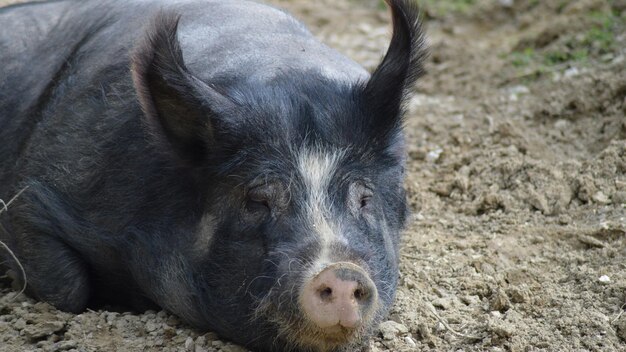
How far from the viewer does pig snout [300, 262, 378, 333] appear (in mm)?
4117

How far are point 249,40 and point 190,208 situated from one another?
1.06m

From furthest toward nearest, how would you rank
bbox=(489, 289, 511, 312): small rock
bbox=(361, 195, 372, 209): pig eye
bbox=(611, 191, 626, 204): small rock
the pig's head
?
bbox=(611, 191, 626, 204): small rock, bbox=(489, 289, 511, 312): small rock, bbox=(361, 195, 372, 209): pig eye, the pig's head

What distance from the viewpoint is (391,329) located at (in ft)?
16.4

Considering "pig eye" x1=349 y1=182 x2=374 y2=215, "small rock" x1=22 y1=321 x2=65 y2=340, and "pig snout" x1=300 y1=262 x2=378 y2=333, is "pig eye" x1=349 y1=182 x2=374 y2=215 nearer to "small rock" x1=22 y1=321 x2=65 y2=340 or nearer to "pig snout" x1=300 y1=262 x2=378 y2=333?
"pig snout" x1=300 y1=262 x2=378 y2=333

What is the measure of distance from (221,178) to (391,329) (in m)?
1.06

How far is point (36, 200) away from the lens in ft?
18.0

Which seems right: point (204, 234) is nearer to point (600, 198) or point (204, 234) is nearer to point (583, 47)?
point (600, 198)

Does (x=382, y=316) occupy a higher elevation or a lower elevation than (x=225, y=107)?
lower

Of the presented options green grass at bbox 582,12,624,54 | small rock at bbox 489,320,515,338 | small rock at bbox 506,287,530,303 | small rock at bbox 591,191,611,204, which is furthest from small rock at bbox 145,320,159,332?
green grass at bbox 582,12,624,54

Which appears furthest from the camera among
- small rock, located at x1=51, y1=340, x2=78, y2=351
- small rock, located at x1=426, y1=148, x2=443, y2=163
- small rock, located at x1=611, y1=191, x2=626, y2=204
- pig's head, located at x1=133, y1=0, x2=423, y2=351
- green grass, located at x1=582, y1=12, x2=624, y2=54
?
green grass, located at x1=582, y1=12, x2=624, y2=54

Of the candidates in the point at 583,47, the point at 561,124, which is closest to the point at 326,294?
the point at 561,124

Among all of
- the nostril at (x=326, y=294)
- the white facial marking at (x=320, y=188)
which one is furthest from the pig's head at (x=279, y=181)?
the nostril at (x=326, y=294)

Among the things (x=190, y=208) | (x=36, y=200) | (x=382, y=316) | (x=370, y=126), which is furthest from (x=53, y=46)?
(x=382, y=316)

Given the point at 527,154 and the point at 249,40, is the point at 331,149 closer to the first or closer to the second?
the point at 249,40
